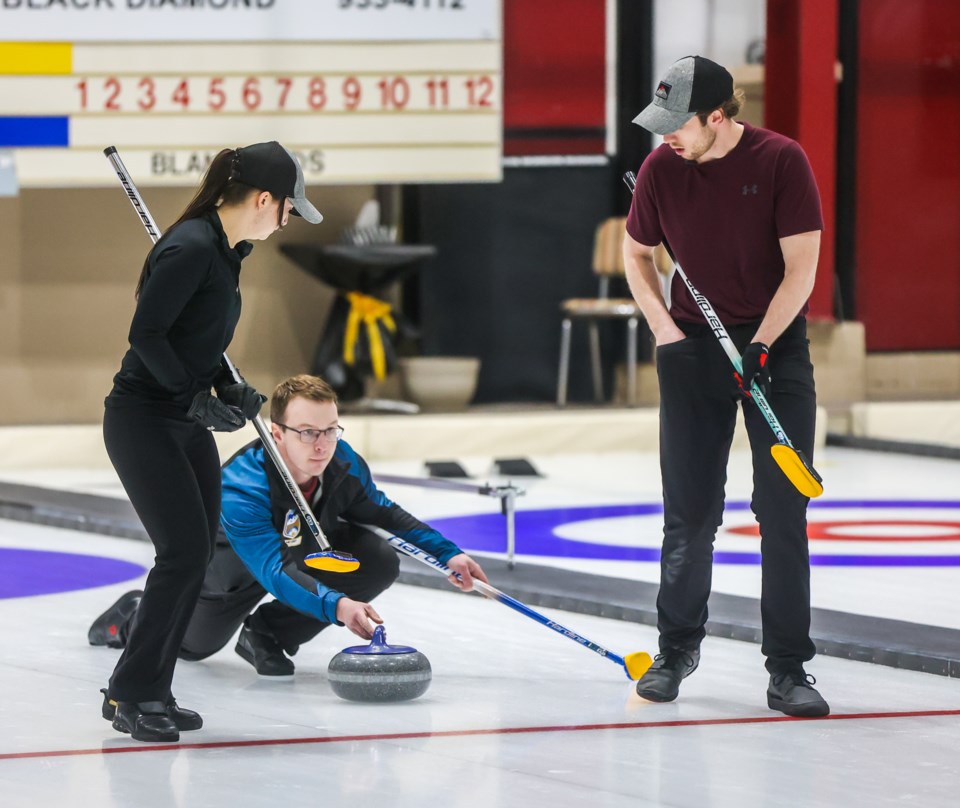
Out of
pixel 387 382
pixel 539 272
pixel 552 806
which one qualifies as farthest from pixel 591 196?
pixel 552 806

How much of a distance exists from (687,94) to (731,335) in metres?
0.52

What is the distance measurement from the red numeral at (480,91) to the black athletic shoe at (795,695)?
565 centimetres

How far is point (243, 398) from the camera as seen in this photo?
346 cm

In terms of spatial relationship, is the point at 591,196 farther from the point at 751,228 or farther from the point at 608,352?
the point at 751,228

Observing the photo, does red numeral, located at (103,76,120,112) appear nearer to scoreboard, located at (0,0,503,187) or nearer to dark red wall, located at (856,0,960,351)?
scoreboard, located at (0,0,503,187)

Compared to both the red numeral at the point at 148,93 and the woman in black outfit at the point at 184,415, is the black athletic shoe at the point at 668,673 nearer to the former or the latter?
the woman in black outfit at the point at 184,415

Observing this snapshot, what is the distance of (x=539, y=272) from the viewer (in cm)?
1049

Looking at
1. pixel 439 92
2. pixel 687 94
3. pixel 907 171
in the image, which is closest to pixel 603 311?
pixel 439 92

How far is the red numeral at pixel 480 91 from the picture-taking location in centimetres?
908

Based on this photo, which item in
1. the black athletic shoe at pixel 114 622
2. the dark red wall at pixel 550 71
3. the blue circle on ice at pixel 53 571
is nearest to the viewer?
the black athletic shoe at pixel 114 622

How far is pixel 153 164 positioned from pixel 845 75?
4619 millimetres

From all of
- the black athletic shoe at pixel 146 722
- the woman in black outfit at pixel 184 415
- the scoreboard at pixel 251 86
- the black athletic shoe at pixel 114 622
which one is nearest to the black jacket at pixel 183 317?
the woman in black outfit at pixel 184 415

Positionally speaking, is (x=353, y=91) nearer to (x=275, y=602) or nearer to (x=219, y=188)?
(x=275, y=602)

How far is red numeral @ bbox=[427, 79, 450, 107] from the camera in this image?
905cm
